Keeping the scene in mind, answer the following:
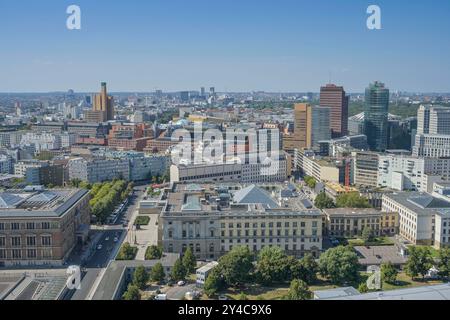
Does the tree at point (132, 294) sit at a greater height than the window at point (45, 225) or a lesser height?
lesser

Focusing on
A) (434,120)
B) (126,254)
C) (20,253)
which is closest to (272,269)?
(126,254)

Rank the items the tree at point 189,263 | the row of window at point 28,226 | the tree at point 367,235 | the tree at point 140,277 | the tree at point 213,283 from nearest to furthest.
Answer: the tree at point 213,283 → the tree at point 140,277 → the tree at point 189,263 → the row of window at point 28,226 → the tree at point 367,235

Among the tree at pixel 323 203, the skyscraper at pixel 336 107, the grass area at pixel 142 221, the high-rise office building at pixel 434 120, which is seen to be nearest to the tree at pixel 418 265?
the tree at pixel 323 203

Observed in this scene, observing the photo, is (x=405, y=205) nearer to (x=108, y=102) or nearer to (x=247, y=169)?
(x=247, y=169)

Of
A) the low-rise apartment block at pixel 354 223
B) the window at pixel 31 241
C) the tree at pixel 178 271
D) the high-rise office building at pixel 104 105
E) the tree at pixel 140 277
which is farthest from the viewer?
the high-rise office building at pixel 104 105

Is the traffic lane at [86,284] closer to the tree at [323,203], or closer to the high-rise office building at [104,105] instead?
the tree at [323,203]

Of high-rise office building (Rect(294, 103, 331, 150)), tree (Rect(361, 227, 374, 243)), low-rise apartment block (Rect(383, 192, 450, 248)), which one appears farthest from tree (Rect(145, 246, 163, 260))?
high-rise office building (Rect(294, 103, 331, 150))
